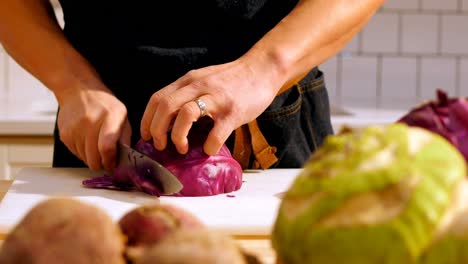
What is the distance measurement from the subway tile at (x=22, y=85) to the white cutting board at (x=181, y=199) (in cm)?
161

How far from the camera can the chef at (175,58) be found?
1.30 metres

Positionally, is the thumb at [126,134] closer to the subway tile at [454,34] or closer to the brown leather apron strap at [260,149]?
the brown leather apron strap at [260,149]

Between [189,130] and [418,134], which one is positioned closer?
[418,134]

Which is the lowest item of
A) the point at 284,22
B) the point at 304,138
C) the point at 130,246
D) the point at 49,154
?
the point at 49,154

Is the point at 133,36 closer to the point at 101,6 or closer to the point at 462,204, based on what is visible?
the point at 101,6

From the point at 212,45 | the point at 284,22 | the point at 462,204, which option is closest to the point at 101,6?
the point at 212,45

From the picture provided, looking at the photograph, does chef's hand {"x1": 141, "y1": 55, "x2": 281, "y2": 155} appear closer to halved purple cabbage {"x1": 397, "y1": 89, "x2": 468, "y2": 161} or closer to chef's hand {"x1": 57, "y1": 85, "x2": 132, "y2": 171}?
chef's hand {"x1": 57, "y1": 85, "x2": 132, "y2": 171}

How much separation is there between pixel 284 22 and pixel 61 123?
40cm

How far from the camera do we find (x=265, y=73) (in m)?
1.29

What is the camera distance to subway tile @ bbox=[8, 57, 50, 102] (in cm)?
293

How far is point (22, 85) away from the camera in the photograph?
2.95 metres

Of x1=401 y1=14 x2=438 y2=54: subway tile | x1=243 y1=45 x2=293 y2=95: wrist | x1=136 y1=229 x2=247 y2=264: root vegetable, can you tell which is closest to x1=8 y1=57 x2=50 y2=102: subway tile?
x1=401 y1=14 x2=438 y2=54: subway tile

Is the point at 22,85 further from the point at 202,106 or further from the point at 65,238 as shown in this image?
the point at 65,238

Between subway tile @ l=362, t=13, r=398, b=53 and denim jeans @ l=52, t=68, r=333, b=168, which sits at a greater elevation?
denim jeans @ l=52, t=68, r=333, b=168
